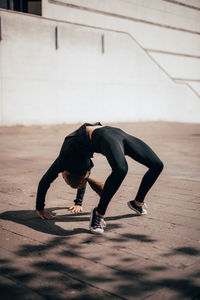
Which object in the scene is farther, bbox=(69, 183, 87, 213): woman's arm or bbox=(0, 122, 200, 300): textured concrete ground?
bbox=(69, 183, 87, 213): woman's arm

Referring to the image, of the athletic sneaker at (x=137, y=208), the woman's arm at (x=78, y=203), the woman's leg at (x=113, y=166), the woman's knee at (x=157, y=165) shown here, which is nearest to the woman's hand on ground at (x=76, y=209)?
the woman's arm at (x=78, y=203)

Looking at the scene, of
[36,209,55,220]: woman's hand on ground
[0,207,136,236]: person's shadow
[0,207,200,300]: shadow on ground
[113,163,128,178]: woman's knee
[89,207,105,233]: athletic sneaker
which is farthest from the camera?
[36,209,55,220]: woman's hand on ground

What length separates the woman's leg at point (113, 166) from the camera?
147 inches

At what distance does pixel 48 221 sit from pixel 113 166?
1118mm

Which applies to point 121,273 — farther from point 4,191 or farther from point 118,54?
point 118,54

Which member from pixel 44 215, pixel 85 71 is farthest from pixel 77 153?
pixel 85 71

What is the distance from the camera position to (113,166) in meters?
3.74

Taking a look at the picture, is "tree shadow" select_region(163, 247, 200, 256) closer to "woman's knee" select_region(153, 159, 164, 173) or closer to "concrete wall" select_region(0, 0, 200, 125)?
"woman's knee" select_region(153, 159, 164, 173)

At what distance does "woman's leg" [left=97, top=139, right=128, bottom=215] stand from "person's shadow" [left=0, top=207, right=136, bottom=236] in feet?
1.57

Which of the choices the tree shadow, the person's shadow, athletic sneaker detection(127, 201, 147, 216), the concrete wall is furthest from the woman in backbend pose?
the concrete wall

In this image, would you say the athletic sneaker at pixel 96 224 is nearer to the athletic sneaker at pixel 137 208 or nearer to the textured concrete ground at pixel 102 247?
the textured concrete ground at pixel 102 247

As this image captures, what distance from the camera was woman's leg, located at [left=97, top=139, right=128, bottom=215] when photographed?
12.2ft

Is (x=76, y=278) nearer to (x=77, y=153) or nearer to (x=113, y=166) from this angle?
(x=113, y=166)

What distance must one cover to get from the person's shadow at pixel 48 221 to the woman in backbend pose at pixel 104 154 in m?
0.14
